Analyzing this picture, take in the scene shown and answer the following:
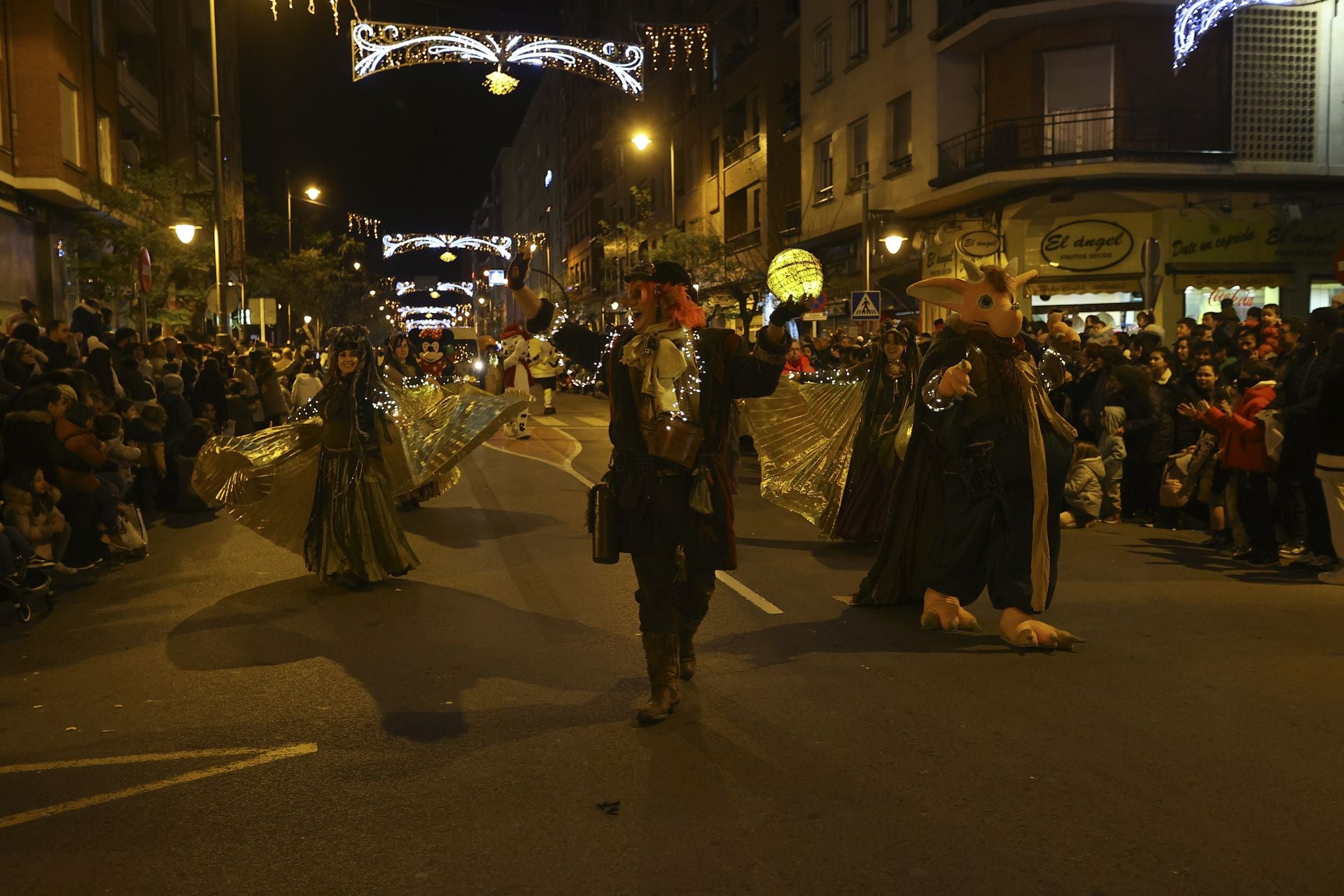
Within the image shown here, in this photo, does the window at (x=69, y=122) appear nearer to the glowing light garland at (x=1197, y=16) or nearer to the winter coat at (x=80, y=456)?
the winter coat at (x=80, y=456)

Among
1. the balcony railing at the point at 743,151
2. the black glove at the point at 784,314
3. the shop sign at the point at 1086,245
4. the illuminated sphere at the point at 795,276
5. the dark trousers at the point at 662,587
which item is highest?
the balcony railing at the point at 743,151

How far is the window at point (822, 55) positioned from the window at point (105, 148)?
17.5 metres

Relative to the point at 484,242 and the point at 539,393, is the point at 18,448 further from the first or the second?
the point at 484,242

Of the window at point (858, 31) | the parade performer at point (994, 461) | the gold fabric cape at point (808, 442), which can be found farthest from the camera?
the window at point (858, 31)

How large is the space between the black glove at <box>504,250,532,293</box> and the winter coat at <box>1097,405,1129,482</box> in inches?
288

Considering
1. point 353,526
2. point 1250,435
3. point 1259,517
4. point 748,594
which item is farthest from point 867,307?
point 353,526

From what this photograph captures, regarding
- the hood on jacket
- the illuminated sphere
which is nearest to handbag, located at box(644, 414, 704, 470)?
the illuminated sphere

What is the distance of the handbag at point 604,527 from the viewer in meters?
5.36

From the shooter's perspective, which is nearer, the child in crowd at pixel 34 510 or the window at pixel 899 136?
the child in crowd at pixel 34 510

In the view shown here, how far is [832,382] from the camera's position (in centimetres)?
1054

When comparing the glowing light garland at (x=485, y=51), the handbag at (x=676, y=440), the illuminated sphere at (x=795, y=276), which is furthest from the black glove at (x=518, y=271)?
the glowing light garland at (x=485, y=51)

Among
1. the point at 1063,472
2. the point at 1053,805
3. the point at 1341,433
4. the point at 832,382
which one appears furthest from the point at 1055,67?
the point at 1053,805

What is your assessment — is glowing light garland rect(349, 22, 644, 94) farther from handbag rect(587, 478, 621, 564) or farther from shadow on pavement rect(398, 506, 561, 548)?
handbag rect(587, 478, 621, 564)

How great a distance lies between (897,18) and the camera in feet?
89.6
